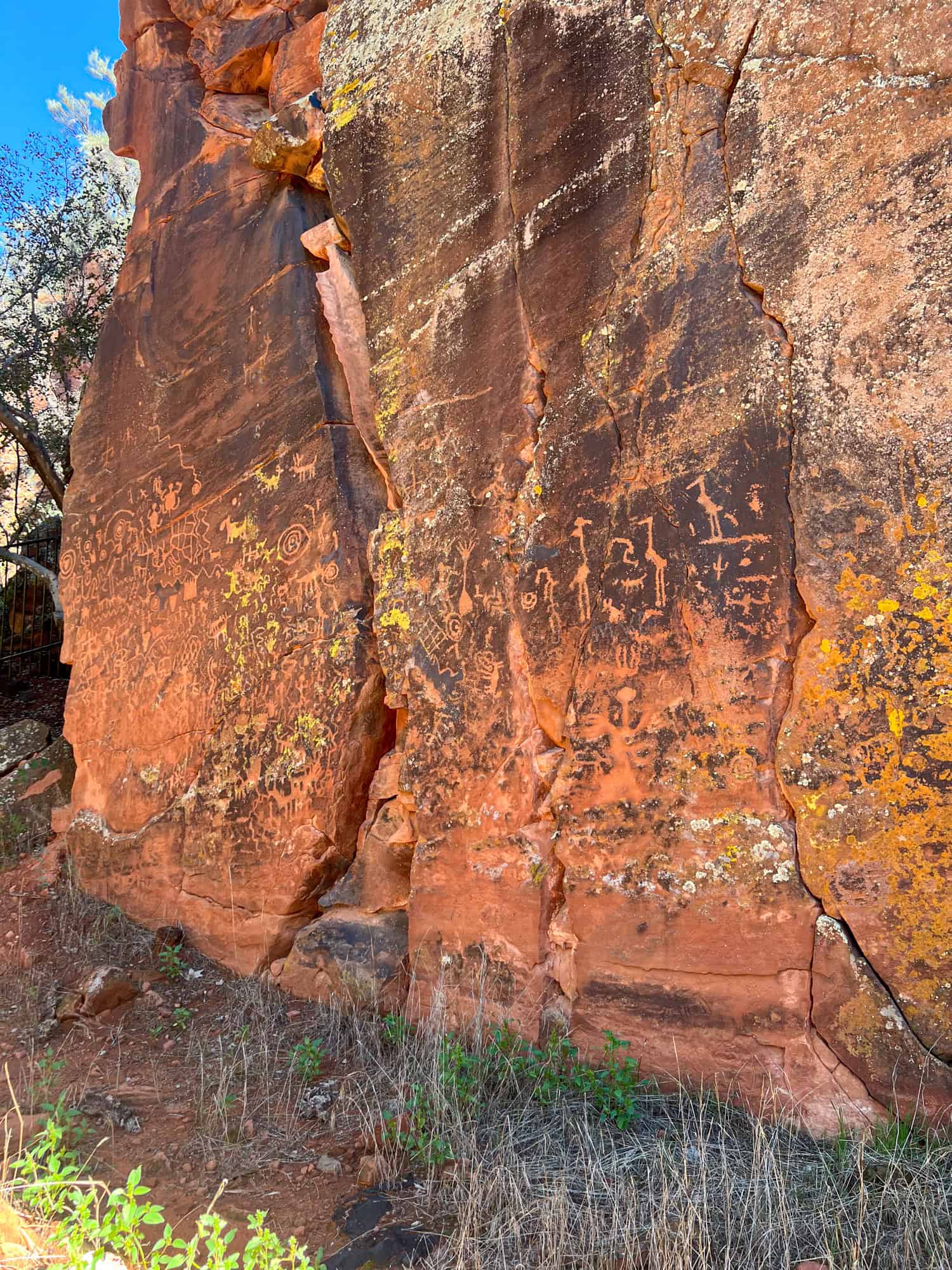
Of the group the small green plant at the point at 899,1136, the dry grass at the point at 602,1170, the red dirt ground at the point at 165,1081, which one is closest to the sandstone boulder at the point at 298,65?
the red dirt ground at the point at 165,1081

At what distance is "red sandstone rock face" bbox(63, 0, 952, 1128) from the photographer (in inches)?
100.0

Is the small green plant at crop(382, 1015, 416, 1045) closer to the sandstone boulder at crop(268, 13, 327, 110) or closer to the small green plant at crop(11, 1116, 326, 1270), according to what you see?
the small green plant at crop(11, 1116, 326, 1270)

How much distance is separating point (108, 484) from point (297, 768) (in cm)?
229

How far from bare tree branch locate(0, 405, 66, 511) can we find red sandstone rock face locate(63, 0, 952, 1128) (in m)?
3.15

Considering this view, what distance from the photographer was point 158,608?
469cm

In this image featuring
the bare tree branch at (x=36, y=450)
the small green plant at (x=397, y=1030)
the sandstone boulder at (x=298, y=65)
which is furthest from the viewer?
the bare tree branch at (x=36, y=450)

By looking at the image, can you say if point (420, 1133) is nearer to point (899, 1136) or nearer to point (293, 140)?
point (899, 1136)

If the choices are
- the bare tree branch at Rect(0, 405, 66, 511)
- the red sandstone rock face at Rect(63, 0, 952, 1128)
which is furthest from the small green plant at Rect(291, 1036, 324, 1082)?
the bare tree branch at Rect(0, 405, 66, 511)

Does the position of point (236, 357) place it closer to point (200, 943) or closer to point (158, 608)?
point (158, 608)

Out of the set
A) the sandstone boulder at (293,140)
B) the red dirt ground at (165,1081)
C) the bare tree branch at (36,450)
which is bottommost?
the red dirt ground at (165,1081)

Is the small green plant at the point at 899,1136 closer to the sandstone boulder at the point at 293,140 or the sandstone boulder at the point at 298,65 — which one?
the sandstone boulder at the point at 293,140

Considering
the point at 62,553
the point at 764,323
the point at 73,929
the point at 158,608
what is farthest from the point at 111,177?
the point at 764,323

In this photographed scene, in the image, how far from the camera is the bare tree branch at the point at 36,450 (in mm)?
7324

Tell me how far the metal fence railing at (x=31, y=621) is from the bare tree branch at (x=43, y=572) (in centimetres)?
50
